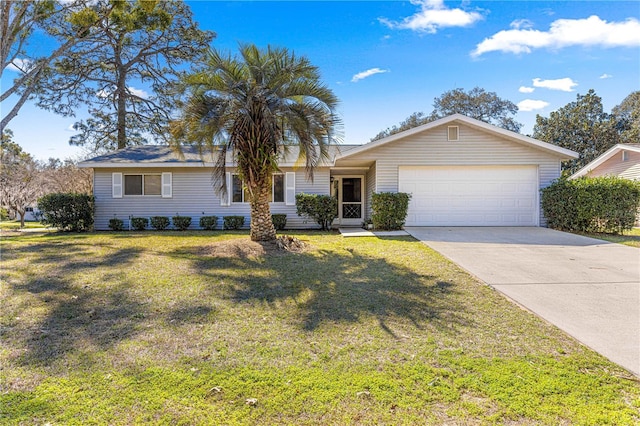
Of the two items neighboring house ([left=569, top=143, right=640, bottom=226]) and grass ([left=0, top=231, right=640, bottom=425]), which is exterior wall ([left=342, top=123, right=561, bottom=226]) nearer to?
neighboring house ([left=569, top=143, right=640, bottom=226])

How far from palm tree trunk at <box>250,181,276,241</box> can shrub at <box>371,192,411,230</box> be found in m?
4.75

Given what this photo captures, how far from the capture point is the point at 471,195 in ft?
41.6

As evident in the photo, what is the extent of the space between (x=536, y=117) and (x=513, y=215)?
23.7 metres

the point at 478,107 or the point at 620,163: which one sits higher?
the point at 478,107

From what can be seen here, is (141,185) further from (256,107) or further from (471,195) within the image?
(471,195)

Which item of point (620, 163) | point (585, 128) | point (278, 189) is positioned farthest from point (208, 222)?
point (585, 128)

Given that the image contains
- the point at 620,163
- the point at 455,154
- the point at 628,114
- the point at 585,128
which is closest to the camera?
the point at 455,154

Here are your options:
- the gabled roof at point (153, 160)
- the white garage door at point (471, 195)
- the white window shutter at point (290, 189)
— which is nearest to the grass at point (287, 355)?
the white garage door at point (471, 195)

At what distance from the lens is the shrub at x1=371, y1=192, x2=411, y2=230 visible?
11883 mm

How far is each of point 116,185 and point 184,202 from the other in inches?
114

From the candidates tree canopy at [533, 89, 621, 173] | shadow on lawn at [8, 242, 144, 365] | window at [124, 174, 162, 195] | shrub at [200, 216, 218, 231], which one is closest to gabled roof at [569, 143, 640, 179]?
tree canopy at [533, 89, 621, 173]

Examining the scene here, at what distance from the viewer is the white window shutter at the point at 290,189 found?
539 inches

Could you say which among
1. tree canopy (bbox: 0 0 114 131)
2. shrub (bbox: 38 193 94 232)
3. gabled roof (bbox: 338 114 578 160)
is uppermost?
tree canopy (bbox: 0 0 114 131)

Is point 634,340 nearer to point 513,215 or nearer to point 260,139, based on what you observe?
point 260,139
